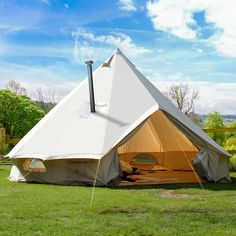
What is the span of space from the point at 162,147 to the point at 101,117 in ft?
13.5

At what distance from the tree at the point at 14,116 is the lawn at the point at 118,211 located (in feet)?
53.4

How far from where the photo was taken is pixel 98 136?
29.2ft

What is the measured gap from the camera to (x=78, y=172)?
889 cm

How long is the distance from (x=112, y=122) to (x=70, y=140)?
90cm

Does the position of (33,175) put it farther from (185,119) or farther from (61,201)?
(185,119)

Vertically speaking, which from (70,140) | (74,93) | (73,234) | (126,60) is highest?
(126,60)

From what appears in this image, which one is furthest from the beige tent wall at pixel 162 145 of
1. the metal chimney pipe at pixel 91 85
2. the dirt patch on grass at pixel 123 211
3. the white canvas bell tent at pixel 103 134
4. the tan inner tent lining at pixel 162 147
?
the dirt patch on grass at pixel 123 211

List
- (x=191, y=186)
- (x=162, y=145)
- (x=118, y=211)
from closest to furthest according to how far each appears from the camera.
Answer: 1. (x=118, y=211)
2. (x=191, y=186)
3. (x=162, y=145)

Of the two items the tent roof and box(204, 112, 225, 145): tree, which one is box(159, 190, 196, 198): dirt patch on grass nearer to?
the tent roof

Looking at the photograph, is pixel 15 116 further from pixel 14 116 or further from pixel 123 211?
pixel 123 211

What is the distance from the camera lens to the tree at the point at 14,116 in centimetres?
2438

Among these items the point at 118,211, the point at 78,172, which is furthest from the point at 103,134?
the point at 118,211

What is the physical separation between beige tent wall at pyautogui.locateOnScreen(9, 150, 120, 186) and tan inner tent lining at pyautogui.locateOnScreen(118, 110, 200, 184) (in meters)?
3.02

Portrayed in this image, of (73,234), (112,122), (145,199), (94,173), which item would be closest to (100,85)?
(112,122)
